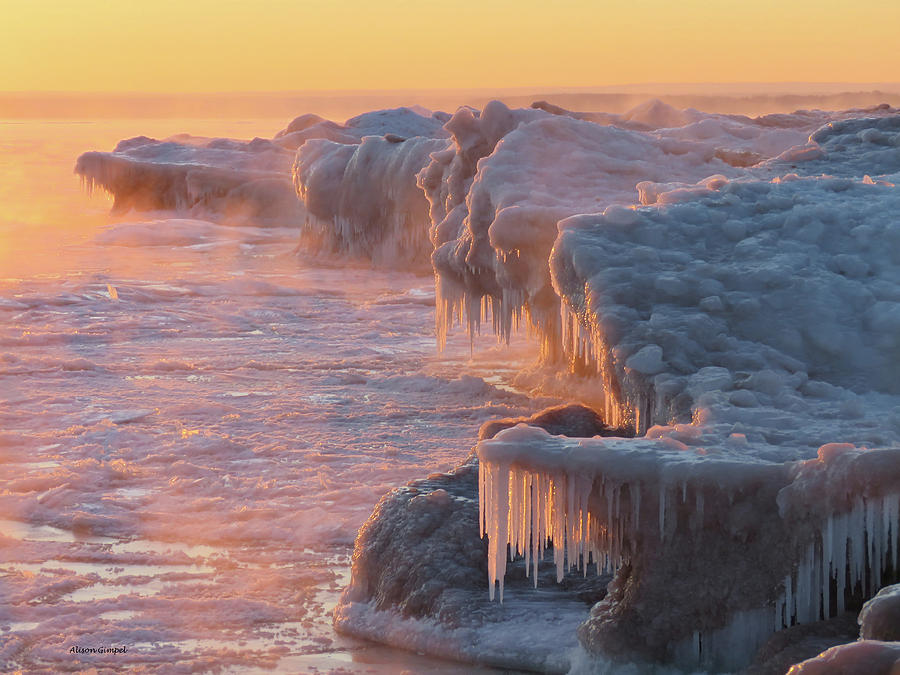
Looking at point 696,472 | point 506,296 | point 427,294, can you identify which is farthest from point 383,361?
point 696,472

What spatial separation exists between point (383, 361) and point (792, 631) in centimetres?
1023

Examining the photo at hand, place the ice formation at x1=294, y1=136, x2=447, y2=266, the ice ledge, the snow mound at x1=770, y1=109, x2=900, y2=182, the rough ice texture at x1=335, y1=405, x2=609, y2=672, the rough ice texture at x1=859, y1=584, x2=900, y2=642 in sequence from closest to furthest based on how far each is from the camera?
the rough ice texture at x1=859, y1=584, x2=900, y2=642 < the ice ledge < the rough ice texture at x1=335, y1=405, x2=609, y2=672 < the snow mound at x1=770, y1=109, x2=900, y2=182 < the ice formation at x1=294, y1=136, x2=447, y2=266

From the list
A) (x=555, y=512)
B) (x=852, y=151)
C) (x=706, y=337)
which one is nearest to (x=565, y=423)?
(x=706, y=337)

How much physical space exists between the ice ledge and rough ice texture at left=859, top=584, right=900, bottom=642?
0.87 meters

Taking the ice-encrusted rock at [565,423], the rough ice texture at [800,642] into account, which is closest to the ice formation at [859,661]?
the rough ice texture at [800,642]

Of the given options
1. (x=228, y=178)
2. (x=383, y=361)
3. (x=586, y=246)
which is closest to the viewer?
(x=586, y=246)

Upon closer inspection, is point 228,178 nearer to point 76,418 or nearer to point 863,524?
point 76,418

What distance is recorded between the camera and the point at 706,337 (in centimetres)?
688

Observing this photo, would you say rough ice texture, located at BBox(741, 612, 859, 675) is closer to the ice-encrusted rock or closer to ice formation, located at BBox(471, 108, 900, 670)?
ice formation, located at BBox(471, 108, 900, 670)

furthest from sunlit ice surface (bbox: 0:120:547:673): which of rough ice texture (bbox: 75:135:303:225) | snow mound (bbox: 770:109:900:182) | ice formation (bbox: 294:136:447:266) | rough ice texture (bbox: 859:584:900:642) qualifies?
rough ice texture (bbox: 75:135:303:225)

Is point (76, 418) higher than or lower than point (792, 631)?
lower

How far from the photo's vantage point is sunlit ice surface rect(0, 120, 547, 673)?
6566 millimetres

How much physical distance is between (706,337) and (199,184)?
92.4ft

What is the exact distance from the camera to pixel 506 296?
11656mm
